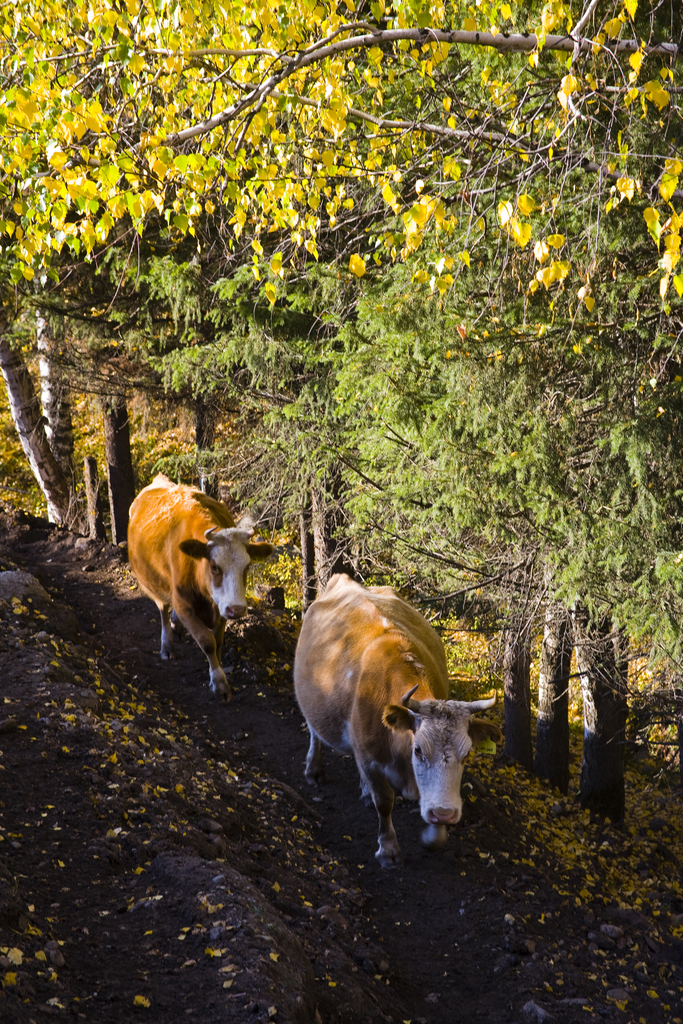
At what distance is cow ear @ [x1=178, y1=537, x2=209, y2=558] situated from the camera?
8562mm

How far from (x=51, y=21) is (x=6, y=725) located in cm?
651

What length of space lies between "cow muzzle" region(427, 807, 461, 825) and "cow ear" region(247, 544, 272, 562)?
159 inches

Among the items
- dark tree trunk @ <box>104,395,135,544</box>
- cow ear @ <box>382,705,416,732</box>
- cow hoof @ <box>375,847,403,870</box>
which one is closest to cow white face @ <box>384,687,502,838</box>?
cow ear @ <box>382,705,416,732</box>

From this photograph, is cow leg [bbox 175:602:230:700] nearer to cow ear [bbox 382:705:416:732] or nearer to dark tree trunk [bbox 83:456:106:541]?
cow ear [bbox 382:705:416:732]

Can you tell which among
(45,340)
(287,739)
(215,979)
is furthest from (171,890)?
(45,340)

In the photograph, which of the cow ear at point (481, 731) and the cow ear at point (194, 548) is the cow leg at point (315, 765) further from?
the cow ear at point (481, 731)

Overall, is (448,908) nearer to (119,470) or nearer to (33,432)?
(119,470)

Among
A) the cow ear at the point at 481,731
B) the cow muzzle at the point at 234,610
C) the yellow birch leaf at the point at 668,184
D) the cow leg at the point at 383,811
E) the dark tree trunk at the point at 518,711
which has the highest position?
the yellow birch leaf at the point at 668,184

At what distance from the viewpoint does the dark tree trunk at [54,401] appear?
1383 centimetres

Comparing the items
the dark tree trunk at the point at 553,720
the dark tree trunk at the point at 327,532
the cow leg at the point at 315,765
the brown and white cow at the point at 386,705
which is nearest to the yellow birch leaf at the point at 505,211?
the brown and white cow at the point at 386,705

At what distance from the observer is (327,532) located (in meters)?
12.2

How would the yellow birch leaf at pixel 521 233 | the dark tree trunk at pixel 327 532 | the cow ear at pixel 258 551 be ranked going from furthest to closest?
1. the dark tree trunk at pixel 327 532
2. the cow ear at pixel 258 551
3. the yellow birch leaf at pixel 521 233

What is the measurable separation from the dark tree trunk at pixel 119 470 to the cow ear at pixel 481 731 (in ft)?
40.3

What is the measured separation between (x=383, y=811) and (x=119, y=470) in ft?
39.2
